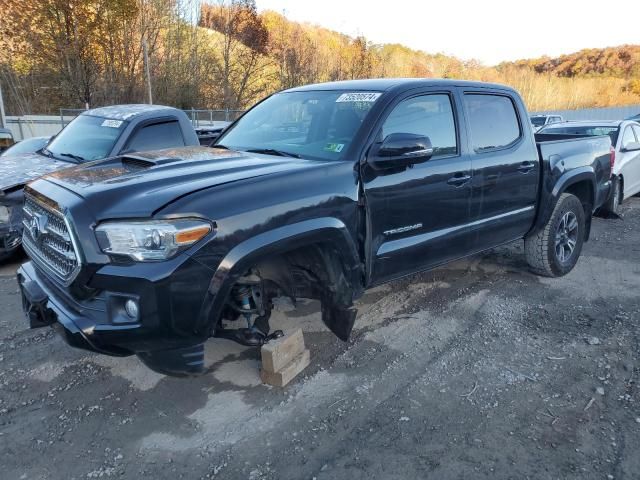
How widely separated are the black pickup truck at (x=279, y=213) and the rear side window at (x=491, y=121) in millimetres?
18

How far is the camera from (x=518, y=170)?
4492 millimetres

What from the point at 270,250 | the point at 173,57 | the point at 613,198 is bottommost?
the point at 613,198

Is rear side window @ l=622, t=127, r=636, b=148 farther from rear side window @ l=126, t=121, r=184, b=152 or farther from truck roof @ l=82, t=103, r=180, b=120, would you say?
truck roof @ l=82, t=103, r=180, b=120

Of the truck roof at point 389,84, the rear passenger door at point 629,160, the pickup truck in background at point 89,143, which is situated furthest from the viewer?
the rear passenger door at point 629,160

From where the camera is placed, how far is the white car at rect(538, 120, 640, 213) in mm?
8734

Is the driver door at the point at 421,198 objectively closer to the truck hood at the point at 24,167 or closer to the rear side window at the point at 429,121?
the rear side window at the point at 429,121

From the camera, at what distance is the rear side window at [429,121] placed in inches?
139

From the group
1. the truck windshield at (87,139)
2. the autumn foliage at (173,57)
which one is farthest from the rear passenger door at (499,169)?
the autumn foliage at (173,57)

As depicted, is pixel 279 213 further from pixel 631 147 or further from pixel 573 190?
pixel 631 147

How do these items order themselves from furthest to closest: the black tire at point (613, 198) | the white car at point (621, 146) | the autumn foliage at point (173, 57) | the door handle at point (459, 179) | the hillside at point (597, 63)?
the hillside at point (597, 63), the autumn foliage at point (173, 57), the white car at point (621, 146), the black tire at point (613, 198), the door handle at point (459, 179)

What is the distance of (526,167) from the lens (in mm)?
4594

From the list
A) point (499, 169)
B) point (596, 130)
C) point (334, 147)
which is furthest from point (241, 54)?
point (334, 147)

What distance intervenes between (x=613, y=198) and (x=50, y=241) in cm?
828

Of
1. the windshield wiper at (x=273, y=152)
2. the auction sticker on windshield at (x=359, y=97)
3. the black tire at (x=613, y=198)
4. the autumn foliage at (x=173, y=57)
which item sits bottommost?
the black tire at (x=613, y=198)
